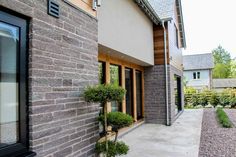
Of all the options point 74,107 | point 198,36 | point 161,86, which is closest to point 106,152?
point 74,107

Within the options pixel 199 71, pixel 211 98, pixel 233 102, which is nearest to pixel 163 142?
pixel 211 98

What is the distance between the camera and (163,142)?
7.29 m

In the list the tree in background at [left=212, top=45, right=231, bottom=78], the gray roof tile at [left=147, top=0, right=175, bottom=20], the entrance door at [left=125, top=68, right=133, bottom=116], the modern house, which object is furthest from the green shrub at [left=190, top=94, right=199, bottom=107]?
the tree in background at [left=212, top=45, right=231, bottom=78]

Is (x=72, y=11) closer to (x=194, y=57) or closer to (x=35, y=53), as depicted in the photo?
(x=35, y=53)

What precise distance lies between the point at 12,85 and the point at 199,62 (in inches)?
1561

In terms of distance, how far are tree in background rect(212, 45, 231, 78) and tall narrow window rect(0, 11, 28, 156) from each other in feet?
197

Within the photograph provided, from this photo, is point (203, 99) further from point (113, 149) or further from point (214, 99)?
point (113, 149)

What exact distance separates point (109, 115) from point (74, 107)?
2.41 feet

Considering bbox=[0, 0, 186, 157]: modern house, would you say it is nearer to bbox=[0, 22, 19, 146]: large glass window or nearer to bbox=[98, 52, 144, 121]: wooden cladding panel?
bbox=[0, 22, 19, 146]: large glass window

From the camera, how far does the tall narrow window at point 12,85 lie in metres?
2.72

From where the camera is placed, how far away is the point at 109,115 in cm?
432

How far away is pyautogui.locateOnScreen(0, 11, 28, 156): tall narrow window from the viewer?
2.72 meters

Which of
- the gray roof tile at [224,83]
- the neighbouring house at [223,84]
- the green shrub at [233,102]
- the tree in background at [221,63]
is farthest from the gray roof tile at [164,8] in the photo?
the tree in background at [221,63]

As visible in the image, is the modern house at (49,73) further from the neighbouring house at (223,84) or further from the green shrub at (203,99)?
the neighbouring house at (223,84)
